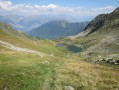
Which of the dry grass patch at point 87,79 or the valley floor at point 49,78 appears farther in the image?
the dry grass patch at point 87,79

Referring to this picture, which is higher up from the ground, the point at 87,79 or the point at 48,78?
the point at 48,78

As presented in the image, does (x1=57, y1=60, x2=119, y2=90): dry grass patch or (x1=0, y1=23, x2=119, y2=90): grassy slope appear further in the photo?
(x1=57, y1=60, x2=119, y2=90): dry grass patch

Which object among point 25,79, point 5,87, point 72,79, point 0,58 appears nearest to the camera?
point 5,87

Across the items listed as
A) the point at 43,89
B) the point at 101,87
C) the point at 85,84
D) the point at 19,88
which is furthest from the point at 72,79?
the point at 19,88

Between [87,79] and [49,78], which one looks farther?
[87,79]

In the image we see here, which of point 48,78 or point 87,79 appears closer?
point 48,78

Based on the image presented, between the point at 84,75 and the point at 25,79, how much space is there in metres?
10.1

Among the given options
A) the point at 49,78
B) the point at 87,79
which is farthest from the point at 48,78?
the point at 87,79

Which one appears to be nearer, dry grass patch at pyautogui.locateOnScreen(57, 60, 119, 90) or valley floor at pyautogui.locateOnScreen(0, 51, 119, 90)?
valley floor at pyautogui.locateOnScreen(0, 51, 119, 90)

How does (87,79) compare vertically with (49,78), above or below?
below

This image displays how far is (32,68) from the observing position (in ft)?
123

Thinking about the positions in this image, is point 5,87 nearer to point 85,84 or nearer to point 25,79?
point 25,79

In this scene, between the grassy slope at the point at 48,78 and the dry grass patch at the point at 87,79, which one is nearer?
the grassy slope at the point at 48,78

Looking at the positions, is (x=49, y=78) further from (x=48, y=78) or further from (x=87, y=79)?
(x=87, y=79)
